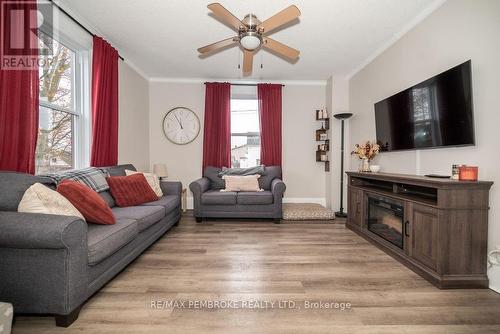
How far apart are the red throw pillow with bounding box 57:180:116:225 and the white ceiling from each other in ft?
6.50

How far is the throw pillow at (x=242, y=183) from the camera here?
4.00 meters

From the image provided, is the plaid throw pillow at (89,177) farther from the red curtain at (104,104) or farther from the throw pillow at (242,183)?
the throw pillow at (242,183)

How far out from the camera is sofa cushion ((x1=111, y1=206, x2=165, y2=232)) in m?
2.25

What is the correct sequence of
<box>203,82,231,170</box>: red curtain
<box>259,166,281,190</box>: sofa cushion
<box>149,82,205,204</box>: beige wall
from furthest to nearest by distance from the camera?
<box>149,82,205,204</box>: beige wall, <box>203,82,231,170</box>: red curtain, <box>259,166,281,190</box>: sofa cushion

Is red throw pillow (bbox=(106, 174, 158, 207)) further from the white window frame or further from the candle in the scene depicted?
the candle

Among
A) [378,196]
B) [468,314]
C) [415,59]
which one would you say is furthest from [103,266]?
[415,59]

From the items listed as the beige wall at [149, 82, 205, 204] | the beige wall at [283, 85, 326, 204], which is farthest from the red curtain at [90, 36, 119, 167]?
the beige wall at [283, 85, 326, 204]

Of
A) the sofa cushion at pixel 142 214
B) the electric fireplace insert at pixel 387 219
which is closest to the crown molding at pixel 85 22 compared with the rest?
the sofa cushion at pixel 142 214

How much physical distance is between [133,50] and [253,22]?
2253 mm

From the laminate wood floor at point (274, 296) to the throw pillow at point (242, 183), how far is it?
1378 millimetres

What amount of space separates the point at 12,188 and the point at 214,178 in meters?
2.90

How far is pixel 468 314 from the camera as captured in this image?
156 cm

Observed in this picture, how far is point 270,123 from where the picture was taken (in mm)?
4695

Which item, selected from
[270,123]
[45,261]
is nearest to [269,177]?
[270,123]
